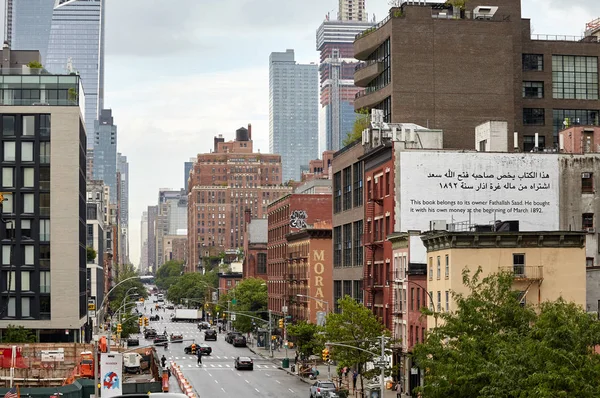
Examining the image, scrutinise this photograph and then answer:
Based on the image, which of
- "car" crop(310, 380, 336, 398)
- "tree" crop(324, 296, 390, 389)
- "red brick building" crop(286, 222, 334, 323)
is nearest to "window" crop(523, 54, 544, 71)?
"red brick building" crop(286, 222, 334, 323)

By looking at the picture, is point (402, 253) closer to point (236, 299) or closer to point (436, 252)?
point (436, 252)

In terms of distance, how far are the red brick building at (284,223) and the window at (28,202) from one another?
46.7 meters

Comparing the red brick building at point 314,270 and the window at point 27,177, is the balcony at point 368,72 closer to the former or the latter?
the red brick building at point 314,270

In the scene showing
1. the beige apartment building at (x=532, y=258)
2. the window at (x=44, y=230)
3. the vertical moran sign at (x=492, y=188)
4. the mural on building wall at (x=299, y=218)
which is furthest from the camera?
the mural on building wall at (x=299, y=218)

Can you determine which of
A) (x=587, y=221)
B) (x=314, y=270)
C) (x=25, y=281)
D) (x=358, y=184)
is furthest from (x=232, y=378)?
(x=314, y=270)

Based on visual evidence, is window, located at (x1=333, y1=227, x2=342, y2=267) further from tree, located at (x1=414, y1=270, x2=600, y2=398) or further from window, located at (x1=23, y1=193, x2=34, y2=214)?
tree, located at (x1=414, y1=270, x2=600, y2=398)

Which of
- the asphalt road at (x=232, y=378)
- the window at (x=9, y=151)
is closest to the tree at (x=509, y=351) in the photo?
the asphalt road at (x=232, y=378)

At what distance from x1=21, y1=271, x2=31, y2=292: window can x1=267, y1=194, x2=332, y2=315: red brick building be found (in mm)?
47064

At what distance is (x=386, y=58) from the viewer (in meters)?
111

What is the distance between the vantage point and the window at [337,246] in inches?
4914

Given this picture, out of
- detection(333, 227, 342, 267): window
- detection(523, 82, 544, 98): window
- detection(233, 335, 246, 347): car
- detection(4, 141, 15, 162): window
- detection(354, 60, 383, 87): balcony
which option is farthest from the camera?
detection(233, 335, 246, 347): car

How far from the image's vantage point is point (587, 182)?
91000mm

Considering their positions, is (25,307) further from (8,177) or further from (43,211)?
(8,177)

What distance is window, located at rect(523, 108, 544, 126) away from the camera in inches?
4611
